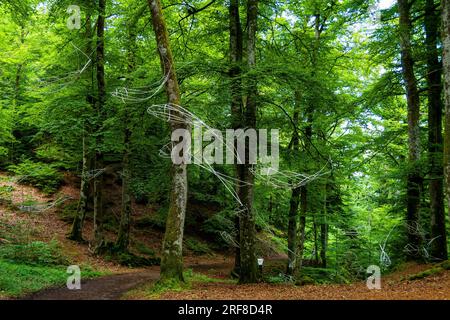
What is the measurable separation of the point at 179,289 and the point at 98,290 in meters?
2.85

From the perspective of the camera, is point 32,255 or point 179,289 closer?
point 179,289

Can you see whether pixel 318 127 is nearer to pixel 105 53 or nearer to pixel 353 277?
pixel 353 277

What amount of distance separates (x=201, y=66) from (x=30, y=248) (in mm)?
8472

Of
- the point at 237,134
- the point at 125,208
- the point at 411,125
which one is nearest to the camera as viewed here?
the point at 237,134

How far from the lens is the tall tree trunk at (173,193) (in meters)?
9.08

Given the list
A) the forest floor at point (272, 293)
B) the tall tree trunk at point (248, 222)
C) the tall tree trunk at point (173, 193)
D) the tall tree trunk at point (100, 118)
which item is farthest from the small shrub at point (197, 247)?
Answer: the tall tree trunk at point (173, 193)

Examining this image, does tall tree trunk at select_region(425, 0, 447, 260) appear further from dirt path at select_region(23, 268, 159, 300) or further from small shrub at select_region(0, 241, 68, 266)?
small shrub at select_region(0, 241, 68, 266)

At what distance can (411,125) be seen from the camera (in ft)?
38.8

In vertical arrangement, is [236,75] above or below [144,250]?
above

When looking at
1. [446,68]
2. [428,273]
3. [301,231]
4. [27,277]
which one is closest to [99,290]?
[27,277]

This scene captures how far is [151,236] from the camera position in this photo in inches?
858

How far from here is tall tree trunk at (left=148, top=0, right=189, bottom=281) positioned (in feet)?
29.8

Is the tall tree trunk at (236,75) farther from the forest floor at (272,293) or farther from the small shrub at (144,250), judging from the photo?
the small shrub at (144,250)

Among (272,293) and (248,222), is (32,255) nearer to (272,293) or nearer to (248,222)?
(248,222)
